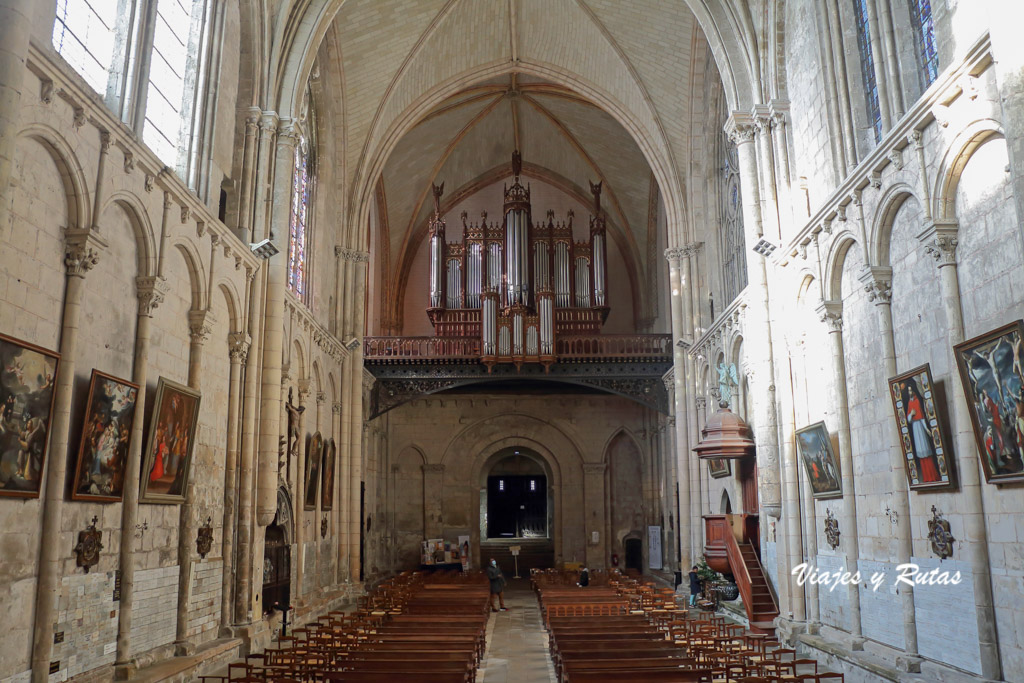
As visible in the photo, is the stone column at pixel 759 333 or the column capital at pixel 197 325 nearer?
the column capital at pixel 197 325

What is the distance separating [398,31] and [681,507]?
41.8 ft

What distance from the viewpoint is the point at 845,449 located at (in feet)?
34.5

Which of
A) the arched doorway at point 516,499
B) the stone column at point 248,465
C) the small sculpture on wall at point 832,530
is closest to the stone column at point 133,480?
the stone column at point 248,465

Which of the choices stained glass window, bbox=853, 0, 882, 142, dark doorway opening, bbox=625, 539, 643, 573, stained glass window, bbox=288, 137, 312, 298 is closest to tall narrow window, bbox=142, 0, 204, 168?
stained glass window, bbox=288, 137, 312, 298

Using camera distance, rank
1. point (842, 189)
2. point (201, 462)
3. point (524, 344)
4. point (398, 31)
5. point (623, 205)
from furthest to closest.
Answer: point (623, 205), point (524, 344), point (398, 31), point (201, 462), point (842, 189)

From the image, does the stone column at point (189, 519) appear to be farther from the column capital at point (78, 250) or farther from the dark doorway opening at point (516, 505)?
the dark doorway opening at point (516, 505)

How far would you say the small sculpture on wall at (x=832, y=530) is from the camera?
10828mm

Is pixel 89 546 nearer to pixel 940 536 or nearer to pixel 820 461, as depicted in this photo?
pixel 940 536

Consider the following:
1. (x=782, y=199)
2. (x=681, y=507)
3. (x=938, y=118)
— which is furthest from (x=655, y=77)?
(x=938, y=118)

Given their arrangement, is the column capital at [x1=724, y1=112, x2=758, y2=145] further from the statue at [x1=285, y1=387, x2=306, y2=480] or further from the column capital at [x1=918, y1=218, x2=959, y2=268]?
the statue at [x1=285, y1=387, x2=306, y2=480]

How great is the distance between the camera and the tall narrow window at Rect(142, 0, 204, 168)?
1073 cm

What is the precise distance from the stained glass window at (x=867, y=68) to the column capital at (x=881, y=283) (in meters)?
2.14

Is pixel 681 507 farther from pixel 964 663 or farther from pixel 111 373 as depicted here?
pixel 111 373

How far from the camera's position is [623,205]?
27.0m
